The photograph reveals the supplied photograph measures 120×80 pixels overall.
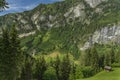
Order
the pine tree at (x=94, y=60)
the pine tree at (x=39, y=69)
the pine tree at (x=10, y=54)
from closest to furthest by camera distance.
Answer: the pine tree at (x=10, y=54), the pine tree at (x=39, y=69), the pine tree at (x=94, y=60)

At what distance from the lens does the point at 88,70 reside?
18638 cm

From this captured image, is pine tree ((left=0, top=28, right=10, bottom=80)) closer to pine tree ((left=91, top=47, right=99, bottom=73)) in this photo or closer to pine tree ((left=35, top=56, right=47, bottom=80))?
pine tree ((left=35, top=56, right=47, bottom=80))

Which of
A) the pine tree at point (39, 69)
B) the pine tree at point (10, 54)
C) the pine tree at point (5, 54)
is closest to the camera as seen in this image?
the pine tree at point (5, 54)

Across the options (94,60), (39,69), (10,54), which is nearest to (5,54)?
(10,54)

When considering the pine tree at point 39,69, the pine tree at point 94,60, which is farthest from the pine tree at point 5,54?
the pine tree at point 94,60

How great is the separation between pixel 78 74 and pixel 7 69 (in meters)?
105

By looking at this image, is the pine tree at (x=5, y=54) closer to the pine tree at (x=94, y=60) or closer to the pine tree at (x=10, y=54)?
the pine tree at (x=10, y=54)

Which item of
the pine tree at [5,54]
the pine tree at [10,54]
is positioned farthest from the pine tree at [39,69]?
the pine tree at [5,54]

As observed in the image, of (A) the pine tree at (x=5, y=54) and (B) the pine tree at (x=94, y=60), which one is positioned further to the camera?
(B) the pine tree at (x=94, y=60)

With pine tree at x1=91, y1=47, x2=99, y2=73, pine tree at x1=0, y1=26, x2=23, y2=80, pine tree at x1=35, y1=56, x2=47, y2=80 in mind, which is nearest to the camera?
pine tree at x1=0, y1=26, x2=23, y2=80

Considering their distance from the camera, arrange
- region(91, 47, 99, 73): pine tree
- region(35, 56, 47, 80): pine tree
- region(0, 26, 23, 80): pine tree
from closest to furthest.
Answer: region(0, 26, 23, 80): pine tree < region(35, 56, 47, 80): pine tree < region(91, 47, 99, 73): pine tree

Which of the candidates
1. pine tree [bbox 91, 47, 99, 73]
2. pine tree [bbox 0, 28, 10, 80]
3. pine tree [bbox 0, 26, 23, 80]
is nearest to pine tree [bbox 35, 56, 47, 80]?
pine tree [bbox 91, 47, 99, 73]

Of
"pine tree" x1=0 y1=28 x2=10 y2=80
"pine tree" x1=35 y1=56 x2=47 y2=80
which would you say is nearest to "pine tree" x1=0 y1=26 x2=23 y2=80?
"pine tree" x1=0 y1=28 x2=10 y2=80

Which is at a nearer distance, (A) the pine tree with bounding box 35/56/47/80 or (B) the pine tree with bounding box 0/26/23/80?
(B) the pine tree with bounding box 0/26/23/80
